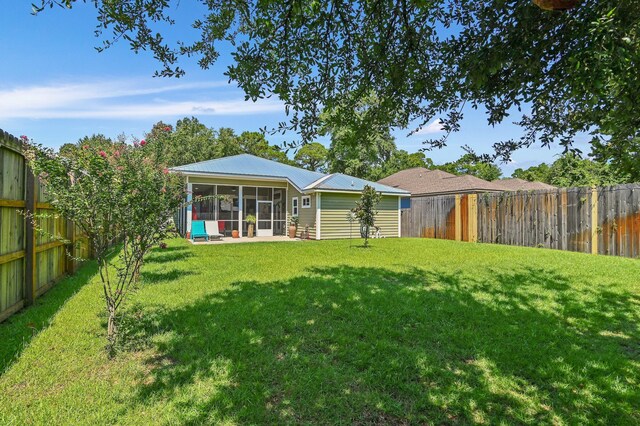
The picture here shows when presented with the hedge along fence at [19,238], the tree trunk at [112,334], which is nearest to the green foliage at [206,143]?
the hedge along fence at [19,238]

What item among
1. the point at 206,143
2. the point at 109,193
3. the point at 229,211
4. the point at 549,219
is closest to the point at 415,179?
the point at 549,219

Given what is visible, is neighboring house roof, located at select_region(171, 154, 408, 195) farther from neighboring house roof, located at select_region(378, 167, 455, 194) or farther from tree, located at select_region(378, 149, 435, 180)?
tree, located at select_region(378, 149, 435, 180)

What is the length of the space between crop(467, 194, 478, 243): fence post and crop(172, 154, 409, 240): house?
384 centimetres

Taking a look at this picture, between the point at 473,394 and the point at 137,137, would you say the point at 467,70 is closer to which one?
the point at 473,394

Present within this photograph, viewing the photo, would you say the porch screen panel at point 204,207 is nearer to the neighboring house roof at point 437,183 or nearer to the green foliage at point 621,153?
the neighboring house roof at point 437,183

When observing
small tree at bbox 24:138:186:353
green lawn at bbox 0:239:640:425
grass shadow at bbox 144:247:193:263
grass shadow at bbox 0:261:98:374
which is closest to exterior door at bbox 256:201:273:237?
grass shadow at bbox 144:247:193:263

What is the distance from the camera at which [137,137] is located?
13.0 feet

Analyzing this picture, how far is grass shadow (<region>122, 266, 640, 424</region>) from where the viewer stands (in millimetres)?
Result: 2527

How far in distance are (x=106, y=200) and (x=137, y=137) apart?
99 cm

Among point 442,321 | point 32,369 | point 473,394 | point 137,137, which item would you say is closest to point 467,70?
point 473,394

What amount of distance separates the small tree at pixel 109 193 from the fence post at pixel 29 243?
169 cm

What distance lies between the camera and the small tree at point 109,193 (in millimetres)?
3217

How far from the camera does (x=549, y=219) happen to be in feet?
38.6

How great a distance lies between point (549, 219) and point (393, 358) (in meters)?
11.3
